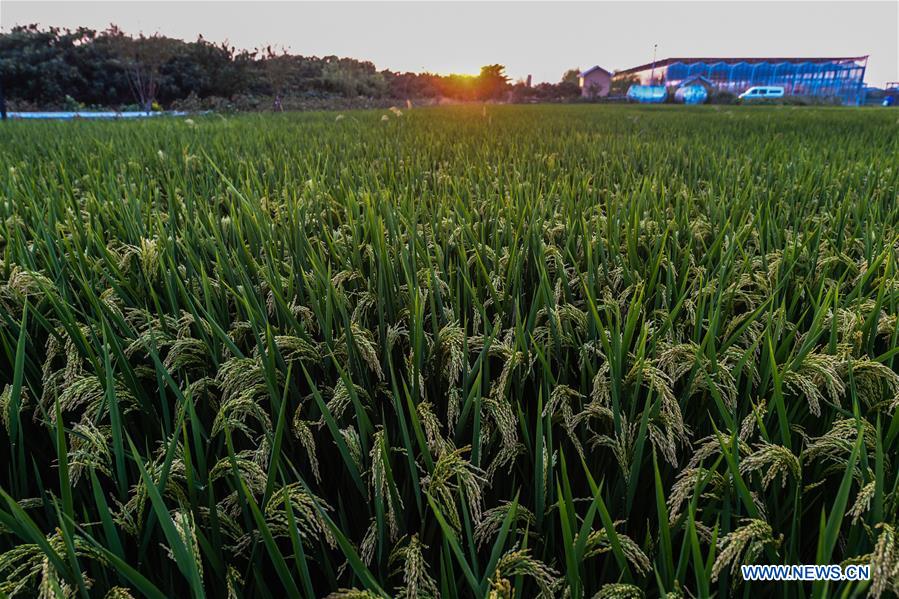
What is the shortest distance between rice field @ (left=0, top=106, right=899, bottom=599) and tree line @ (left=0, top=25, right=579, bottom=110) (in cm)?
2132

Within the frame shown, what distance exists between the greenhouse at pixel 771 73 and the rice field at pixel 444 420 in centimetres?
6829

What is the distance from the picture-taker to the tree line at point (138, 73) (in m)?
21.2

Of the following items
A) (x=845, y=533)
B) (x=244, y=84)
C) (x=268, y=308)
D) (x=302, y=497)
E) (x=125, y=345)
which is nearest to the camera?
(x=302, y=497)

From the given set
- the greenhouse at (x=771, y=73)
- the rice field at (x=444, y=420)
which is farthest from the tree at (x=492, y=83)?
the rice field at (x=444, y=420)

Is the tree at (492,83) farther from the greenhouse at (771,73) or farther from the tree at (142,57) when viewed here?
the tree at (142,57)

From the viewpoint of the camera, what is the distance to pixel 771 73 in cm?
6438

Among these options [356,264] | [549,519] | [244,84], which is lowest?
[549,519]

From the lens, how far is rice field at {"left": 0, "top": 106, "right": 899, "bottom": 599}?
65 cm

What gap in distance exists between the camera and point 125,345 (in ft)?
3.74

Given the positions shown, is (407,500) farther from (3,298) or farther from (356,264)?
(3,298)

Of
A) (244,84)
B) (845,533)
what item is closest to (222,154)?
(845,533)

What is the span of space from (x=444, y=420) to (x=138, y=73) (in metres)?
26.9

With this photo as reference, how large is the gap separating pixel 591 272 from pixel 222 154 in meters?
3.57

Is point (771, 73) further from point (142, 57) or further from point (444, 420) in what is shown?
point (444, 420)
